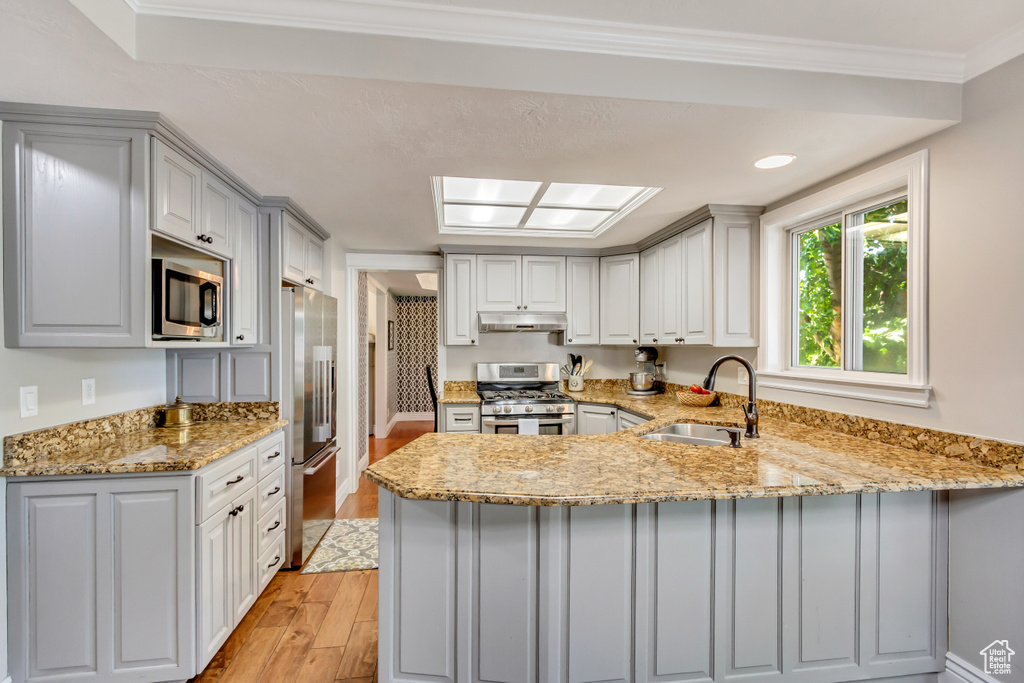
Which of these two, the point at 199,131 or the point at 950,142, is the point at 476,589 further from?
the point at 950,142

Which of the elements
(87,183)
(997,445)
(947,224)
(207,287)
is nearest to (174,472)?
(207,287)

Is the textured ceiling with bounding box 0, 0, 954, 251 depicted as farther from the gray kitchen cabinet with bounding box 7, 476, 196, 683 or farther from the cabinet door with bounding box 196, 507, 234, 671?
the cabinet door with bounding box 196, 507, 234, 671

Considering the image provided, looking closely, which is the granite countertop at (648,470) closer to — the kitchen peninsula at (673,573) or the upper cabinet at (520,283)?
the kitchen peninsula at (673,573)

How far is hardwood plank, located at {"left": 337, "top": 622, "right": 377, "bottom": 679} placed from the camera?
6.24 ft

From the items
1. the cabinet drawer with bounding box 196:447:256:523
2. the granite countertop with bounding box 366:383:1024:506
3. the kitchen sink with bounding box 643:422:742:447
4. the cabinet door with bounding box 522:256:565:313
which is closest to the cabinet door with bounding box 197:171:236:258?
the cabinet drawer with bounding box 196:447:256:523

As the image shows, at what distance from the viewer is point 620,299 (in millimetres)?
4230

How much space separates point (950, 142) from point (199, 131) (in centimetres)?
301

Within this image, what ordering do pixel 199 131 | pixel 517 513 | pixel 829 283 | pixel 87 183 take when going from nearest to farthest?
pixel 517 513
pixel 87 183
pixel 199 131
pixel 829 283

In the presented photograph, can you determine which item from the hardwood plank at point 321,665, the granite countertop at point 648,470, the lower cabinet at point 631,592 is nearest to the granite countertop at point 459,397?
the granite countertop at point 648,470

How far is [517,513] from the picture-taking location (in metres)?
1.52

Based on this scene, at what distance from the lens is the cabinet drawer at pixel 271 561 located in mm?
2434

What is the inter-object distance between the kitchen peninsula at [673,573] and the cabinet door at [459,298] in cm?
259

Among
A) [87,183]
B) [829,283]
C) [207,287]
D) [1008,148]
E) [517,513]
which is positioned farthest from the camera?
[829,283]

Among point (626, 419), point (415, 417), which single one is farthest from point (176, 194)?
point (415, 417)
